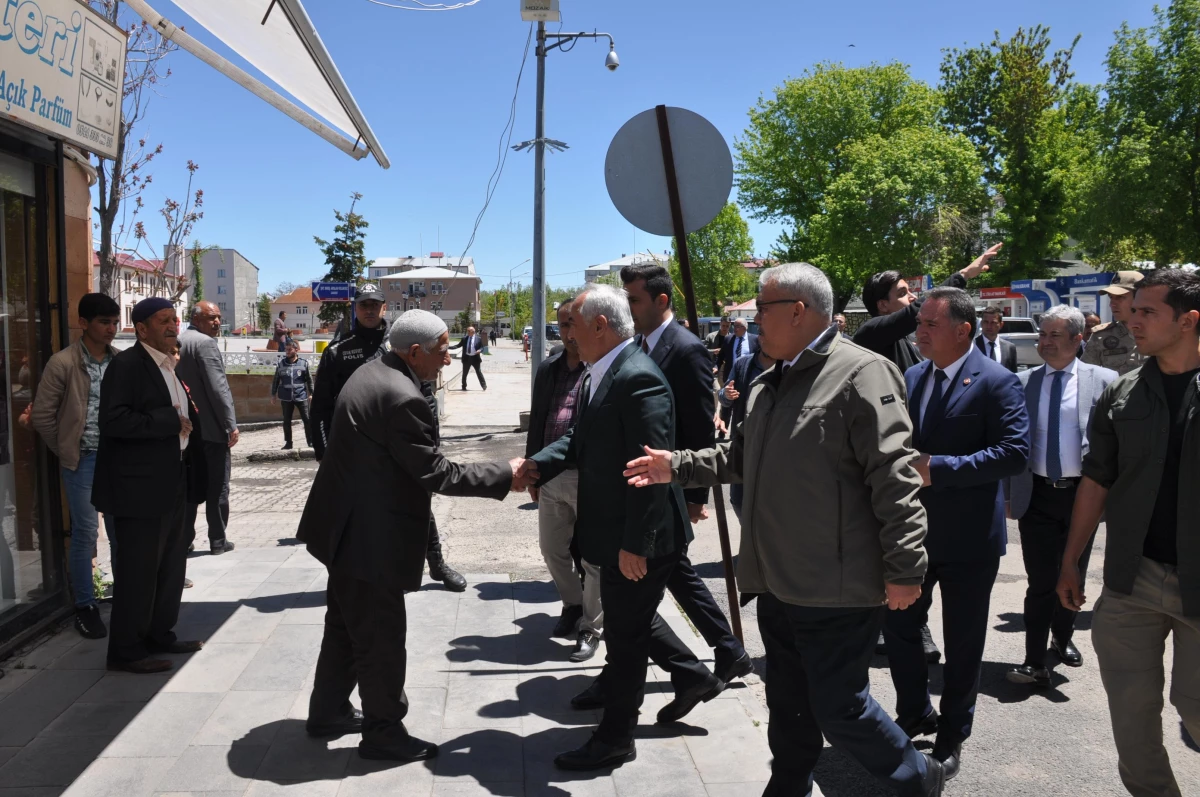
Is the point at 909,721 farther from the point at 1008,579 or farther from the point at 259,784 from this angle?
the point at 1008,579

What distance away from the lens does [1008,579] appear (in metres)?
6.71

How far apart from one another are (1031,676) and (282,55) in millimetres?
5732

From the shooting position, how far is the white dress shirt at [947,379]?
148 inches

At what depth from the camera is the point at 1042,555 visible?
472cm

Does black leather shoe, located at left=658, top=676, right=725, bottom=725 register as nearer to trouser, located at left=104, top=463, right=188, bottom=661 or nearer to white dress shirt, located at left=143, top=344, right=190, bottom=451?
trouser, located at left=104, top=463, right=188, bottom=661

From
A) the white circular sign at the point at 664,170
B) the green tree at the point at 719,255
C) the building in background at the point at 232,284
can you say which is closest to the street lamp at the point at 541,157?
the white circular sign at the point at 664,170

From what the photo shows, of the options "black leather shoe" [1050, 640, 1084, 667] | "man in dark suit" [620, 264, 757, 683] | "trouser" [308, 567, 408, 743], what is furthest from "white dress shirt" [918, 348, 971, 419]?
"trouser" [308, 567, 408, 743]

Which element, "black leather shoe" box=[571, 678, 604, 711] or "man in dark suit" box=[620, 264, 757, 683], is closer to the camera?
"black leather shoe" box=[571, 678, 604, 711]

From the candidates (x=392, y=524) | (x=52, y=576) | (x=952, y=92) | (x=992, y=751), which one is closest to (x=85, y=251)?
(x=52, y=576)

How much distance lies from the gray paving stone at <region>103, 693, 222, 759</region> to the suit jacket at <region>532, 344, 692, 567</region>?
6.29 feet

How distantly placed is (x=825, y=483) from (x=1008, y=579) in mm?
4732

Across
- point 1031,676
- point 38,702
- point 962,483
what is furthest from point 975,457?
point 38,702

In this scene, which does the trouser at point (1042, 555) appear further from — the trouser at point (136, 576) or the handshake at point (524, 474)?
the trouser at point (136, 576)

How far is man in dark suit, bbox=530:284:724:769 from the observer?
3410mm
